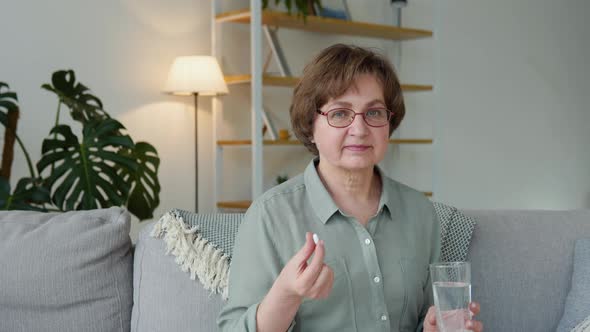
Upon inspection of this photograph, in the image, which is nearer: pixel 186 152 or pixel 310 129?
pixel 310 129

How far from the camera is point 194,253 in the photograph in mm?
1778

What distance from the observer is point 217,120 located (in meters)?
4.34

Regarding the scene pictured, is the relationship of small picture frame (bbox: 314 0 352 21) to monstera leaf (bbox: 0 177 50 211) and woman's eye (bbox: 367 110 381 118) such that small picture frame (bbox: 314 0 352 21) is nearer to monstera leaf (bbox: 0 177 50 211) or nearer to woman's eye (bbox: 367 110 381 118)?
monstera leaf (bbox: 0 177 50 211)

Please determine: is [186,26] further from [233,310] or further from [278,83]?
[233,310]

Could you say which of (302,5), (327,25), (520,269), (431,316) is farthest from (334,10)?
→ (431,316)

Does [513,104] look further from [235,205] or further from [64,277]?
[64,277]

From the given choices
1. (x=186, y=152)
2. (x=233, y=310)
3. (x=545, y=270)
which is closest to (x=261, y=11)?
(x=186, y=152)

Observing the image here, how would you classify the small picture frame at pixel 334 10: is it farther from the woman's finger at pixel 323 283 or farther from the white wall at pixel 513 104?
the woman's finger at pixel 323 283

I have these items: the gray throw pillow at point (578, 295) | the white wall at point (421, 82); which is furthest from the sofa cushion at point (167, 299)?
the white wall at point (421, 82)

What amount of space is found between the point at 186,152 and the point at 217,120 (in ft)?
0.81

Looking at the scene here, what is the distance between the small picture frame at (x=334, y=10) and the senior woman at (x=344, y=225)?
9.72 ft

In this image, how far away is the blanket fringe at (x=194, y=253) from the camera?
5.76 feet

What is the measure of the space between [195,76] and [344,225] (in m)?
2.54

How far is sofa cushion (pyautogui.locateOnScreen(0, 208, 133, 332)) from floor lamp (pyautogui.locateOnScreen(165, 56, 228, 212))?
217 cm
